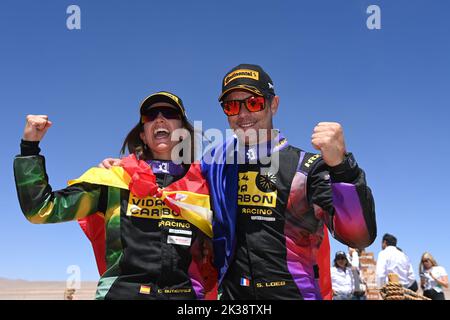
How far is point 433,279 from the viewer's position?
409 inches

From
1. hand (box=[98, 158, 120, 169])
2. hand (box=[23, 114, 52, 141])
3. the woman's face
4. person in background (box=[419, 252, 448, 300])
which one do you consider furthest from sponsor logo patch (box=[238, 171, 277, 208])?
person in background (box=[419, 252, 448, 300])

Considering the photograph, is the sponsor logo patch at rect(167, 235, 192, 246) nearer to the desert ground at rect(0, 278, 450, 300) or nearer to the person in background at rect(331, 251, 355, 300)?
the person in background at rect(331, 251, 355, 300)

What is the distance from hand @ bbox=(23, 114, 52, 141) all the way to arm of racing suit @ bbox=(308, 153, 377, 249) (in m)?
2.22

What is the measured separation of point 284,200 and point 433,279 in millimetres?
8437

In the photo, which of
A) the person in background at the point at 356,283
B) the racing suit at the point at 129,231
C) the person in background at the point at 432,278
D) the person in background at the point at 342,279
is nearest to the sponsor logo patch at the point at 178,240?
the racing suit at the point at 129,231

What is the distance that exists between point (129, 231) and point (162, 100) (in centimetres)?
124

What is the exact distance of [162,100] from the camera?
13.7 feet

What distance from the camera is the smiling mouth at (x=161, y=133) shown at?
13.5ft

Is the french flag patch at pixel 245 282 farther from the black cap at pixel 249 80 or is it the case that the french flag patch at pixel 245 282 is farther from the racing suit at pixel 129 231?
the black cap at pixel 249 80

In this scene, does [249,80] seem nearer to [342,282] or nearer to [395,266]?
[395,266]

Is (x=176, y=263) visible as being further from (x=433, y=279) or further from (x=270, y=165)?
(x=433, y=279)

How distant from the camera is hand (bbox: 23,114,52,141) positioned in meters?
3.62
